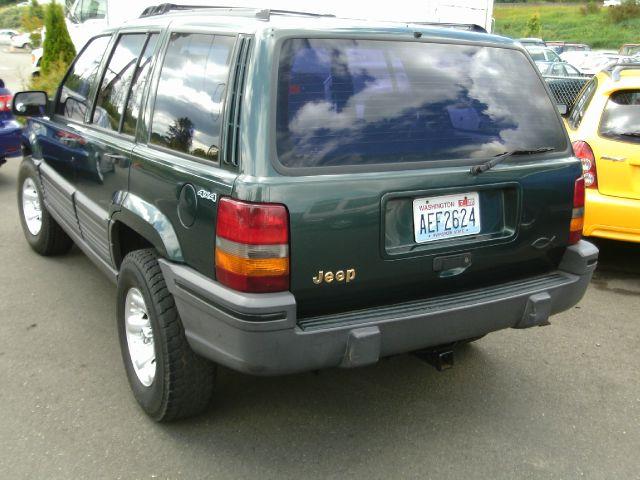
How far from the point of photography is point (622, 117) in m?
5.06

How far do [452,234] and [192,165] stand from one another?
1.12m

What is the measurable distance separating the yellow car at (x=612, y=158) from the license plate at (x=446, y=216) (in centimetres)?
253

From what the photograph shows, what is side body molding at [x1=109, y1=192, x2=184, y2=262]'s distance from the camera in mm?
2834

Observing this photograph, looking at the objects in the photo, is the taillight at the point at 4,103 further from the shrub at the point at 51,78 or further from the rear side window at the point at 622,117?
the rear side window at the point at 622,117

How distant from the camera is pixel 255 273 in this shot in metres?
2.47

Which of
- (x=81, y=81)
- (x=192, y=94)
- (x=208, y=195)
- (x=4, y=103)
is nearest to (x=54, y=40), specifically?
(x=4, y=103)

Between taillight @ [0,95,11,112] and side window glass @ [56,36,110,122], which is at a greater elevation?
side window glass @ [56,36,110,122]

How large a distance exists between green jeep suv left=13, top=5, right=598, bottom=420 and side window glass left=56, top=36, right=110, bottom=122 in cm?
82

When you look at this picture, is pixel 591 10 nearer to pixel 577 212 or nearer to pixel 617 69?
pixel 617 69

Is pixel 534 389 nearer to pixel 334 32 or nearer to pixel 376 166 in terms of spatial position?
pixel 376 166

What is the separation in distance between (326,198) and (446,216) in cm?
58

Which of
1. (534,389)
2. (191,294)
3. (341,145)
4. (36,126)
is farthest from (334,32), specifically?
(36,126)

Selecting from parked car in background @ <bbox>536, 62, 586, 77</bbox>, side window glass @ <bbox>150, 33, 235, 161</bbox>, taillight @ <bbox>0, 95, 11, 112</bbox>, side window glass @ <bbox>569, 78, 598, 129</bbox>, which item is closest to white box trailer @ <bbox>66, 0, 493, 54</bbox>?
taillight @ <bbox>0, 95, 11, 112</bbox>

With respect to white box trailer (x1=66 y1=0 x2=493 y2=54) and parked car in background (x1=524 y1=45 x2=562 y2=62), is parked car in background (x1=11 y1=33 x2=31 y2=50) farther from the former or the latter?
parked car in background (x1=524 y1=45 x2=562 y2=62)
